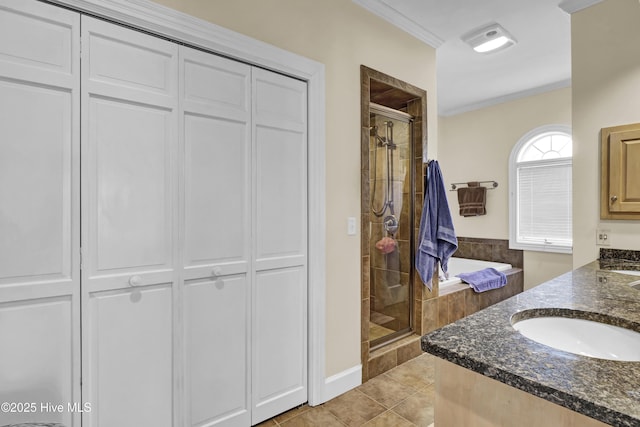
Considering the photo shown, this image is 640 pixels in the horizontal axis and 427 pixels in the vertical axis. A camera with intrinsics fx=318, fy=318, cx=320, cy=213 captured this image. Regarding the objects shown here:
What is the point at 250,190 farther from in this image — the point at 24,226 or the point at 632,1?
the point at 632,1

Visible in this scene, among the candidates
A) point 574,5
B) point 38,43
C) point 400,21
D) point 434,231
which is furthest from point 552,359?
point 574,5

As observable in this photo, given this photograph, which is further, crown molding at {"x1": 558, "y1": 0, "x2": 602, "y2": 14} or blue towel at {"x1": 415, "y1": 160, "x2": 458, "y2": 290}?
blue towel at {"x1": 415, "y1": 160, "x2": 458, "y2": 290}

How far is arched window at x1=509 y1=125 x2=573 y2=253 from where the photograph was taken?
390cm

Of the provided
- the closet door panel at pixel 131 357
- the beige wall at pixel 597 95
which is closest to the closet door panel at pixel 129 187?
the closet door panel at pixel 131 357

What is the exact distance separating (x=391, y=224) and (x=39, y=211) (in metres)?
2.34

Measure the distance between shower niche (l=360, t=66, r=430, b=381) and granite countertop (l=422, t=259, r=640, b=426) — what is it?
159cm

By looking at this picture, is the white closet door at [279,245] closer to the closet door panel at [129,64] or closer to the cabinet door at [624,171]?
the closet door panel at [129,64]

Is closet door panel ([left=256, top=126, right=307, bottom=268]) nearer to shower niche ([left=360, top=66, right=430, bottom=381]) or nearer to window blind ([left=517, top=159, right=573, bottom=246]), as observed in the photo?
shower niche ([left=360, top=66, right=430, bottom=381])

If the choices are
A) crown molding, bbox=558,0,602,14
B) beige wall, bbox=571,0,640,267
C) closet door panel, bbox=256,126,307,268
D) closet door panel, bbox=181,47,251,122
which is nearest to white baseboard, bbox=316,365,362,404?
closet door panel, bbox=256,126,307,268

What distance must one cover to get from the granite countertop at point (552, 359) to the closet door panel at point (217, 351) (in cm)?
116

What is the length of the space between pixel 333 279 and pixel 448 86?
3.16 m

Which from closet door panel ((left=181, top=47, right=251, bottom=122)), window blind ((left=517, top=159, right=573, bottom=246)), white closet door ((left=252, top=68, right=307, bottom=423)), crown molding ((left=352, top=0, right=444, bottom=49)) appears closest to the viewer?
closet door panel ((left=181, top=47, right=251, bottom=122))

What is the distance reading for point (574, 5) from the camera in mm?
2363

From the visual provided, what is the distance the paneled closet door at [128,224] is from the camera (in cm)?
135
